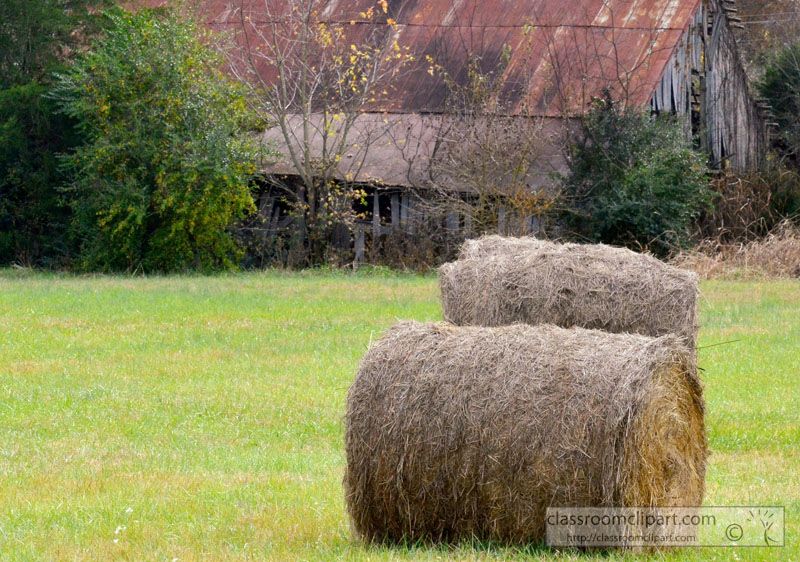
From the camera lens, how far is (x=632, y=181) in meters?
22.5

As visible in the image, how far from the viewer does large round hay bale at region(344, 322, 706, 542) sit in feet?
18.5

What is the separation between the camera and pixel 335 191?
80.8ft

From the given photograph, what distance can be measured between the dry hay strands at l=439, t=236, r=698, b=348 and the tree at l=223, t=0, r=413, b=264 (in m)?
15.0

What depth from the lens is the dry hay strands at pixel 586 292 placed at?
905 cm

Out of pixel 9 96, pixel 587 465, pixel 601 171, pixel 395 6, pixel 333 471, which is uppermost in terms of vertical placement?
pixel 395 6

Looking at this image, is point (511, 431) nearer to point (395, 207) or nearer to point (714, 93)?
point (395, 207)

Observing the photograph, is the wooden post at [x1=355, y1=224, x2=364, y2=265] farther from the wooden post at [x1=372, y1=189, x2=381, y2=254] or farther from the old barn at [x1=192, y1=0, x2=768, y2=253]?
the wooden post at [x1=372, y1=189, x2=381, y2=254]

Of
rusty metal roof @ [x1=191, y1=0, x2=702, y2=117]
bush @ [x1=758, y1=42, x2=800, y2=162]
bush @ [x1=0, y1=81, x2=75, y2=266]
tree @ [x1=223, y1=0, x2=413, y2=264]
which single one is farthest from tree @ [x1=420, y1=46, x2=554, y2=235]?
bush @ [x1=0, y1=81, x2=75, y2=266]

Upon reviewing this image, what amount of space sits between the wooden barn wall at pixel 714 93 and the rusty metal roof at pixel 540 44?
73 cm

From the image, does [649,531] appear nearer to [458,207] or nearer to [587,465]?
[587,465]

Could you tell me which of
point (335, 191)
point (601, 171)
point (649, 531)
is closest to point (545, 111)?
point (601, 171)

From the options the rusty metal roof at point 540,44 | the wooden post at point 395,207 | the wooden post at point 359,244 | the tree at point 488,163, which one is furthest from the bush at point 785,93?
the wooden post at point 359,244

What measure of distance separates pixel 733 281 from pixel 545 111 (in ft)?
19.5

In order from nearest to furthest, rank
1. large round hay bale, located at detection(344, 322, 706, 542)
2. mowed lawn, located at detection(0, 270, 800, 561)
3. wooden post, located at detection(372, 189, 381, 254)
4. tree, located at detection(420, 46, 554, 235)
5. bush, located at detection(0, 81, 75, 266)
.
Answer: large round hay bale, located at detection(344, 322, 706, 542) < mowed lawn, located at detection(0, 270, 800, 561) < tree, located at detection(420, 46, 554, 235) < wooden post, located at detection(372, 189, 381, 254) < bush, located at detection(0, 81, 75, 266)
